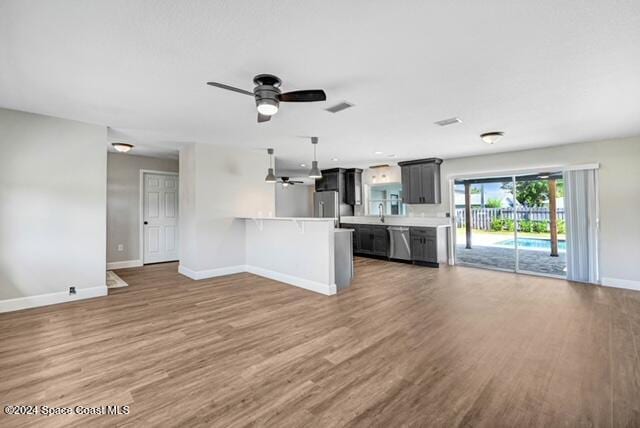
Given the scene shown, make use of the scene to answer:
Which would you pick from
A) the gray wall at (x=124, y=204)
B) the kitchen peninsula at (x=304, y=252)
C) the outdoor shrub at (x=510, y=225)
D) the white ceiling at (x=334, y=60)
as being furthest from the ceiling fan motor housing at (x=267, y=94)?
the outdoor shrub at (x=510, y=225)

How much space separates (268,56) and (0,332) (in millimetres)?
3857

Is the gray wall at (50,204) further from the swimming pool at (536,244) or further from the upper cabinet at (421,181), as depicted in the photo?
the swimming pool at (536,244)

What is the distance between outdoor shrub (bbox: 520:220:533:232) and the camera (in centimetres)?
569

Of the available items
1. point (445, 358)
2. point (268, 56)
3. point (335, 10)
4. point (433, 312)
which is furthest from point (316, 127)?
point (445, 358)

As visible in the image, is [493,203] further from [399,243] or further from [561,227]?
[399,243]

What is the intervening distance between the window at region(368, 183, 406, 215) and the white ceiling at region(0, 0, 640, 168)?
13.1ft

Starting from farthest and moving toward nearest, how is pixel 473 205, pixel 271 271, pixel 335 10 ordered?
pixel 473 205 < pixel 271 271 < pixel 335 10

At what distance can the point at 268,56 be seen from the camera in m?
2.21

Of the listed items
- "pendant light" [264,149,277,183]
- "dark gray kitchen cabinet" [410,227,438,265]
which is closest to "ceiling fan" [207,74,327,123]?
"pendant light" [264,149,277,183]

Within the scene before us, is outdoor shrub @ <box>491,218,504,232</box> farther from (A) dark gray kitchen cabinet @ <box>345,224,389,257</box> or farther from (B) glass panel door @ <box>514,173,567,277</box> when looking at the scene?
(A) dark gray kitchen cabinet @ <box>345,224,389,257</box>

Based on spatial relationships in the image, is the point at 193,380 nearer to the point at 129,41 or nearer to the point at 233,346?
the point at 233,346

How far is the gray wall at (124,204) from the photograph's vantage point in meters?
6.06

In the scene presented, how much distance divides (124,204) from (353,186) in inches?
226

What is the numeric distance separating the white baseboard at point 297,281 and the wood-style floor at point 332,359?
23cm
